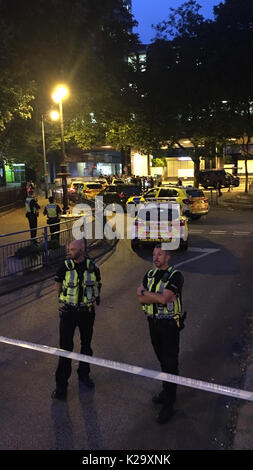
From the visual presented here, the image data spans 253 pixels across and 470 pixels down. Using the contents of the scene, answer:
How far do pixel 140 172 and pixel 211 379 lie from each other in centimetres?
6762

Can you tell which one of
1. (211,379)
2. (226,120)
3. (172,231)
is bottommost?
(211,379)

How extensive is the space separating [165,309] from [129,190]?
2263cm

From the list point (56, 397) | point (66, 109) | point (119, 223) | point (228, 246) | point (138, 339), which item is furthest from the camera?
point (66, 109)

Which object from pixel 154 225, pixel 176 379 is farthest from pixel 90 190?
pixel 176 379

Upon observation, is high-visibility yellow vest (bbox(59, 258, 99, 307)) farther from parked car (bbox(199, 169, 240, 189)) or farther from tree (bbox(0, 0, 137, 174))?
parked car (bbox(199, 169, 240, 189))

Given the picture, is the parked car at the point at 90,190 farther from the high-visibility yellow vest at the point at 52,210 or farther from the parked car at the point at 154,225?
the parked car at the point at 154,225

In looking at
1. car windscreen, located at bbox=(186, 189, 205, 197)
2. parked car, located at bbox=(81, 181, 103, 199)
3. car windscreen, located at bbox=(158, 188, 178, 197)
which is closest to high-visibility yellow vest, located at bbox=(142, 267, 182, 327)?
car windscreen, located at bbox=(158, 188, 178, 197)

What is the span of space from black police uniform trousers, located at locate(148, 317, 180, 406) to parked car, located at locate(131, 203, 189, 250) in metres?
8.62

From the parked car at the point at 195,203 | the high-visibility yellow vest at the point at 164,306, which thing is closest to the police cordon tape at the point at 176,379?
the high-visibility yellow vest at the point at 164,306

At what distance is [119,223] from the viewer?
2119 cm

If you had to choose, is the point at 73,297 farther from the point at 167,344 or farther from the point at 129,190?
the point at 129,190


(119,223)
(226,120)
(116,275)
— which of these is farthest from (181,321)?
(226,120)

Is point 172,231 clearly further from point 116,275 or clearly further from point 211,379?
point 211,379

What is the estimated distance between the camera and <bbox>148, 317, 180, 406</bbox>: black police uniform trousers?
4.67 metres
